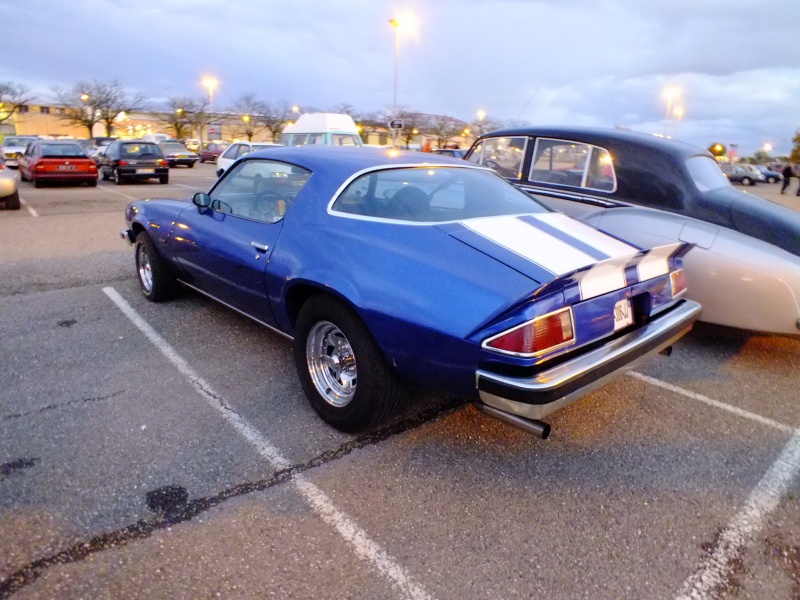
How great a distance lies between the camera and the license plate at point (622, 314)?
2.65 meters

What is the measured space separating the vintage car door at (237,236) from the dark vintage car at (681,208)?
2.75 meters

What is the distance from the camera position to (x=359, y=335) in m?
2.70

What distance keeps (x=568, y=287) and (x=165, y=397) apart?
246 cm

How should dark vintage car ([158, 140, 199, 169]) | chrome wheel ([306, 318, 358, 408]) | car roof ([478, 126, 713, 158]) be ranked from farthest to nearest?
dark vintage car ([158, 140, 199, 169])
car roof ([478, 126, 713, 158])
chrome wheel ([306, 318, 358, 408])

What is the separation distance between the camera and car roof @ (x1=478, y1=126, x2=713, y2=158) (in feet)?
16.2

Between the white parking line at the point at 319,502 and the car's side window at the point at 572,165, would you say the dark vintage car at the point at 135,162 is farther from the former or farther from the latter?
the white parking line at the point at 319,502

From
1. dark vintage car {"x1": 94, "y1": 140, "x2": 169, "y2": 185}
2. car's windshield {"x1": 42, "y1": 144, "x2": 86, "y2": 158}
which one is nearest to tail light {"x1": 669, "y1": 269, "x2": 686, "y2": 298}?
car's windshield {"x1": 42, "y1": 144, "x2": 86, "y2": 158}

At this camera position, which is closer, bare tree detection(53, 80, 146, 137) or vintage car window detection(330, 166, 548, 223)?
vintage car window detection(330, 166, 548, 223)

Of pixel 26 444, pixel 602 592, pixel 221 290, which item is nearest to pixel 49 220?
pixel 221 290

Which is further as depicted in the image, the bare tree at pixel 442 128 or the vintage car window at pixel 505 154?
the bare tree at pixel 442 128

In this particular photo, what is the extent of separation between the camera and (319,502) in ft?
8.08

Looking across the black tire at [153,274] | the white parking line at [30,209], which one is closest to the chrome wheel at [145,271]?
the black tire at [153,274]

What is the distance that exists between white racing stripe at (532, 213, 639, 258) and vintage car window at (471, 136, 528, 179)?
264 cm

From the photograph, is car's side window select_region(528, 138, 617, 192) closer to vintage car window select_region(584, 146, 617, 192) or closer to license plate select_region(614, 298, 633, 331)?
vintage car window select_region(584, 146, 617, 192)
